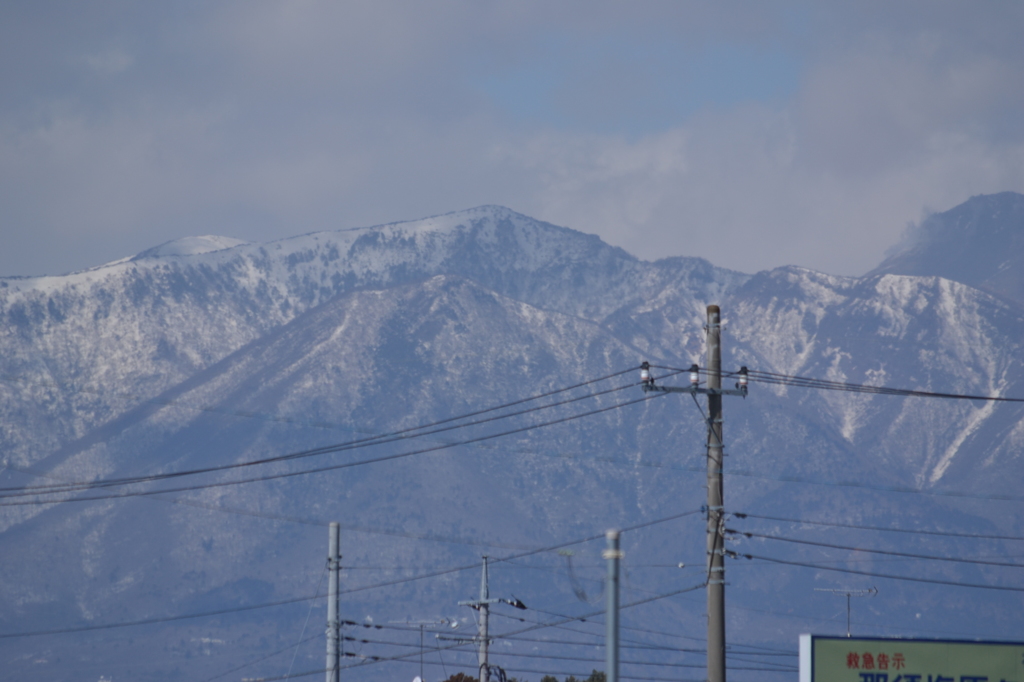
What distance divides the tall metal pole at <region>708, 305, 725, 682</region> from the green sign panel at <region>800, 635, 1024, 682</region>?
9150 millimetres

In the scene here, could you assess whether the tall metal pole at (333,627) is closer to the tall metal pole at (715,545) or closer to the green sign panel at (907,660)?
the green sign panel at (907,660)

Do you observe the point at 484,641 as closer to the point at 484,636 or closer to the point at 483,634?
the point at 484,636

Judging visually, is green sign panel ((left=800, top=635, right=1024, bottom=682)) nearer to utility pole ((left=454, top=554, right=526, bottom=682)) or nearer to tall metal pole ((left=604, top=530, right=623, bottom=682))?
utility pole ((left=454, top=554, right=526, bottom=682))

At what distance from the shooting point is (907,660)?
4691cm

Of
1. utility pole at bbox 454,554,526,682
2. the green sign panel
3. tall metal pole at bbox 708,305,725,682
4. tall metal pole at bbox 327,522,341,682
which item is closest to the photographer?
tall metal pole at bbox 708,305,725,682

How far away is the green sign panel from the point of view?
4603cm

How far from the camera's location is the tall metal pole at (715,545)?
37.6 meters

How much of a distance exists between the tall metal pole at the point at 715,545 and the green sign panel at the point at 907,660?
9.15 m

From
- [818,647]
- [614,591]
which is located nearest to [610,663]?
[614,591]

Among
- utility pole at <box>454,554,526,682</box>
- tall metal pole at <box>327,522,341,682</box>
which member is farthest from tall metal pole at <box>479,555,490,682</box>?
tall metal pole at <box>327,522,341,682</box>

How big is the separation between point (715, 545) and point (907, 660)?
13.3m

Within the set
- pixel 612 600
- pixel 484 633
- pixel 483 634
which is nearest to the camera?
pixel 612 600

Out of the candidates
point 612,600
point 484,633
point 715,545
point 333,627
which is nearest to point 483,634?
point 484,633

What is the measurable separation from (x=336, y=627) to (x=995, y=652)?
25082mm
